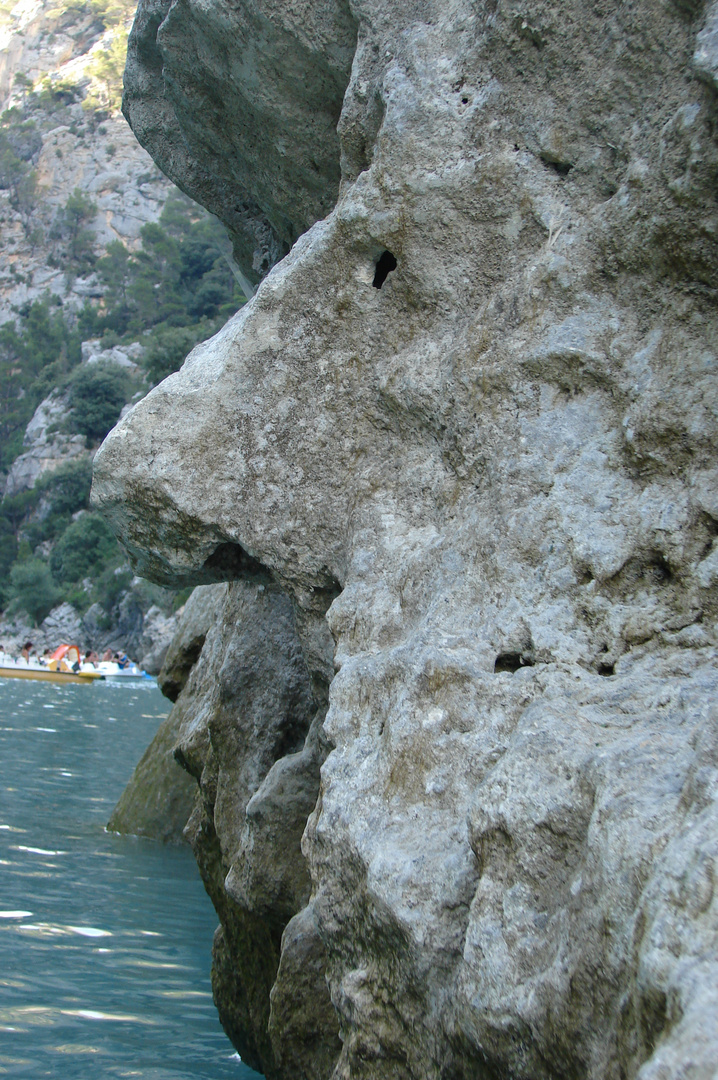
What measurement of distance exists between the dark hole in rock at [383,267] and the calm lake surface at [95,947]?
327cm

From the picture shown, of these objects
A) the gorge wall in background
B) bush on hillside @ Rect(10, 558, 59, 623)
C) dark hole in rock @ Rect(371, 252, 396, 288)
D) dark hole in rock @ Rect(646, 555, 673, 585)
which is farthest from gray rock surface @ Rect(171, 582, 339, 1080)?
bush on hillside @ Rect(10, 558, 59, 623)

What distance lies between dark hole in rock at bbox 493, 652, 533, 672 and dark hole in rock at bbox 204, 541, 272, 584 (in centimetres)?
134

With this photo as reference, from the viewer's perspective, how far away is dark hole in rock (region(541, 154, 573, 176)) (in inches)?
117

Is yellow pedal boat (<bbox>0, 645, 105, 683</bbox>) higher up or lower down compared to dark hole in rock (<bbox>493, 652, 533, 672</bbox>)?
lower down

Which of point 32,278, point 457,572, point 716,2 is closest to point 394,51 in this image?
point 716,2

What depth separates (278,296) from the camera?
3455mm

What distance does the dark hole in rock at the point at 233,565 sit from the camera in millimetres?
3662

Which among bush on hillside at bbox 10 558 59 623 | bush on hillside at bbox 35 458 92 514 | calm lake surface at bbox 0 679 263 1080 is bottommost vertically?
calm lake surface at bbox 0 679 263 1080

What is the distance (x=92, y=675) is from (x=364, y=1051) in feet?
103

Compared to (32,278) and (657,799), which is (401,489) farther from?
(32,278)

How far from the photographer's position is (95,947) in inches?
206

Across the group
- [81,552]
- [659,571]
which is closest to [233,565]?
[659,571]

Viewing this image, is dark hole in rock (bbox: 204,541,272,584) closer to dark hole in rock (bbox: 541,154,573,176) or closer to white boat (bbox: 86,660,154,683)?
dark hole in rock (bbox: 541,154,573,176)

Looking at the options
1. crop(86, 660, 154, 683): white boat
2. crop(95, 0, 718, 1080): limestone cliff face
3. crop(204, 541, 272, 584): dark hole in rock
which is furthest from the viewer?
crop(86, 660, 154, 683): white boat
